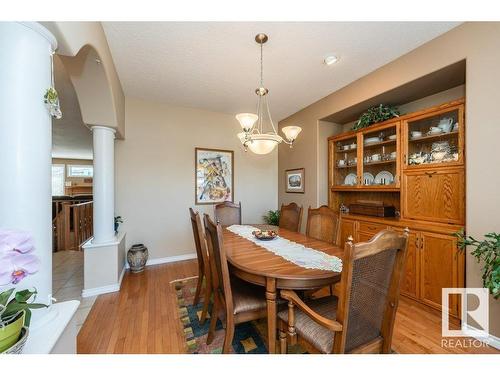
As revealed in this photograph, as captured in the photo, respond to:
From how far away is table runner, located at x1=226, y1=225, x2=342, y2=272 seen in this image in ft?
4.79

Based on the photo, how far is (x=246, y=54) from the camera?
7.29 feet

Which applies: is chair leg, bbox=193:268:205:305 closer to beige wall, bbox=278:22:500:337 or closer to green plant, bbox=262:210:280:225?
green plant, bbox=262:210:280:225

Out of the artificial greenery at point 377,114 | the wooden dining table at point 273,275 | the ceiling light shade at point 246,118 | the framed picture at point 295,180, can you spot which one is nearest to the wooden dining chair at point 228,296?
the wooden dining table at point 273,275

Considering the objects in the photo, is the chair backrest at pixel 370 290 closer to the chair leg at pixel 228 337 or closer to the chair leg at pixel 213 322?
the chair leg at pixel 228 337

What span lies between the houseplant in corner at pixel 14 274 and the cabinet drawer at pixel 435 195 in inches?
117

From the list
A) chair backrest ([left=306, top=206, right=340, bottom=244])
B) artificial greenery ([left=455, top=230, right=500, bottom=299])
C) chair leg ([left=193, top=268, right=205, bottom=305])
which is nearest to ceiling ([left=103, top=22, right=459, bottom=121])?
chair backrest ([left=306, top=206, right=340, bottom=244])

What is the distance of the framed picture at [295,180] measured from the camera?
381 centimetres

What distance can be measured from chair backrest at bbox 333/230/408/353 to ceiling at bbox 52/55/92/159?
3359 mm

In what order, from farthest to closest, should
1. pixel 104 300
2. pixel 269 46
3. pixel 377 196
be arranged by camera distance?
pixel 377 196 → pixel 104 300 → pixel 269 46

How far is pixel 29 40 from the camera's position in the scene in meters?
0.93

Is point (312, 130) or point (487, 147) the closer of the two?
point (487, 147)

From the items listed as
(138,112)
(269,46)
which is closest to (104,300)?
(138,112)

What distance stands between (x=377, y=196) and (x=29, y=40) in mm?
3696
